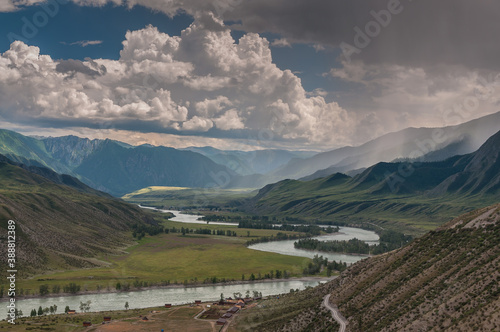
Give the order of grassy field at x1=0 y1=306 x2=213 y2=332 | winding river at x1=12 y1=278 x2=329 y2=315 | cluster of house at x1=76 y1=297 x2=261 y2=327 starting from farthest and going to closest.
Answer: winding river at x1=12 y1=278 x2=329 y2=315, cluster of house at x1=76 y1=297 x2=261 y2=327, grassy field at x1=0 y1=306 x2=213 y2=332

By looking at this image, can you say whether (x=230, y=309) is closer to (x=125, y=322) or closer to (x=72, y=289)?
(x=125, y=322)

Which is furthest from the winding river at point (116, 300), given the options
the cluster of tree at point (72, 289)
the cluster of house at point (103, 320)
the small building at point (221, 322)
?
the small building at point (221, 322)

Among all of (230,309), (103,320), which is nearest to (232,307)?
(230,309)

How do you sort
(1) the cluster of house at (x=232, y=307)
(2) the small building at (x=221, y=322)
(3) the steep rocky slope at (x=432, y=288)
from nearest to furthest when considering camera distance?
(3) the steep rocky slope at (x=432, y=288) < (2) the small building at (x=221, y=322) < (1) the cluster of house at (x=232, y=307)

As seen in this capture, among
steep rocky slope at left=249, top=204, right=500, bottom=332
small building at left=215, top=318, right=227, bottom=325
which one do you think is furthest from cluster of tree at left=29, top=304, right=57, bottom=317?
steep rocky slope at left=249, top=204, right=500, bottom=332

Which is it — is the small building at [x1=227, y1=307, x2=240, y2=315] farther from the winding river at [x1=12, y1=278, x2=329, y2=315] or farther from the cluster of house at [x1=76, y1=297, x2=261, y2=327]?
the winding river at [x1=12, y1=278, x2=329, y2=315]

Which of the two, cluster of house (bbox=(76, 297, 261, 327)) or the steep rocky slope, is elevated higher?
the steep rocky slope

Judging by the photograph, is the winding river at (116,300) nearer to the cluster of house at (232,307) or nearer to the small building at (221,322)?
the cluster of house at (232,307)

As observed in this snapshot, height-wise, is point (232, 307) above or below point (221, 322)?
below

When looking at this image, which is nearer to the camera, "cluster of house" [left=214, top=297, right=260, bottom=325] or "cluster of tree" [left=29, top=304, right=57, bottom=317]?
"cluster of house" [left=214, top=297, right=260, bottom=325]

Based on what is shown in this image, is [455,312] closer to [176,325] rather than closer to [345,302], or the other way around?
[345,302]

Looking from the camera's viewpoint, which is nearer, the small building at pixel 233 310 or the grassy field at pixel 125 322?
the grassy field at pixel 125 322

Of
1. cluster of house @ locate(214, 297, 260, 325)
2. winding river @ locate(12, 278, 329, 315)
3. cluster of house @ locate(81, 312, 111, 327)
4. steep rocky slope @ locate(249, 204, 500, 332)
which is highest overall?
steep rocky slope @ locate(249, 204, 500, 332)
